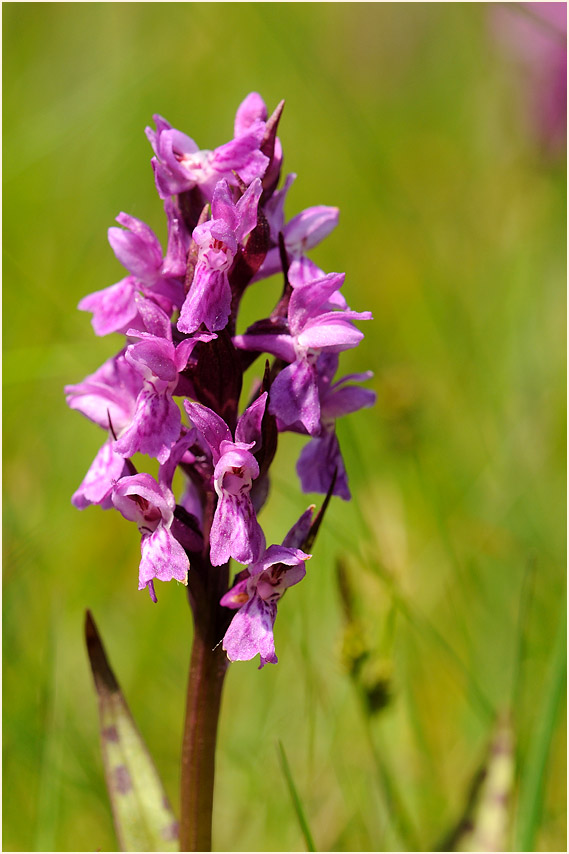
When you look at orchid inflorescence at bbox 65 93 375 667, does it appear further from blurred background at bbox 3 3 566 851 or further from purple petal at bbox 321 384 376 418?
blurred background at bbox 3 3 566 851

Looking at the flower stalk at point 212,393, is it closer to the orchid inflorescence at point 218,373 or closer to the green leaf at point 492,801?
the orchid inflorescence at point 218,373

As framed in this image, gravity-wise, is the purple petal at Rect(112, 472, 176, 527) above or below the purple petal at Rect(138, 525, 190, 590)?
above

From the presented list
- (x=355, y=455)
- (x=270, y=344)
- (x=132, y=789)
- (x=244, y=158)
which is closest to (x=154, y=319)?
(x=270, y=344)

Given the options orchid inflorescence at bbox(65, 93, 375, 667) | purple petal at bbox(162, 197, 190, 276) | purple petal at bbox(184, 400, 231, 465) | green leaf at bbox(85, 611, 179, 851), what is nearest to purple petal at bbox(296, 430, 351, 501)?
orchid inflorescence at bbox(65, 93, 375, 667)

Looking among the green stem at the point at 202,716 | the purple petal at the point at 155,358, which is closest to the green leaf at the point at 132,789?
the green stem at the point at 202,716

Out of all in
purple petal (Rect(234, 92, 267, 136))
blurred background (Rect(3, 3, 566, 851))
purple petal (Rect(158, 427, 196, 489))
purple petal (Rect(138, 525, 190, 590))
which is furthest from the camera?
blurred background (Rect(3, 3, 566, 851))

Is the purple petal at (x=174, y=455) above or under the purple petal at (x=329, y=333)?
under

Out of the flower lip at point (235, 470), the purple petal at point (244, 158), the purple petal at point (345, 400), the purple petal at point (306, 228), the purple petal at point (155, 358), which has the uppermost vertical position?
the purple petal at point (244, 158)
